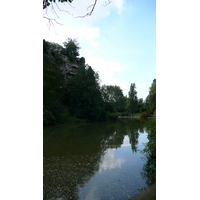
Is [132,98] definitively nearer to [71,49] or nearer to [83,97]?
[83,97]

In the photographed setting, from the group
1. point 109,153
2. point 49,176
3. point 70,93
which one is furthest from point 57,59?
point 49,176

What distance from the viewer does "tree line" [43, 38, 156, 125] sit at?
1570cm

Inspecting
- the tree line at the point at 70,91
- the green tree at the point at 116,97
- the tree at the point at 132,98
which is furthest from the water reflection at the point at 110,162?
the green tree at the point at 116,97

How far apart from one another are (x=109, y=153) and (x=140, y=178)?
230 centimetres

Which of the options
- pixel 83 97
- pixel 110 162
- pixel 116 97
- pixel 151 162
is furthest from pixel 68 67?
pixel 151 162

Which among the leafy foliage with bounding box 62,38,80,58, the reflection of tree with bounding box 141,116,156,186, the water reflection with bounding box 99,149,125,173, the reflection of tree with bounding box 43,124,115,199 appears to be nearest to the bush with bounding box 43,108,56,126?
the reflection of tree with bounding box 43,124,115,199

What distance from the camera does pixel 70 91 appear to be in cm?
2014

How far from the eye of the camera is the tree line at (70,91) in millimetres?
15703

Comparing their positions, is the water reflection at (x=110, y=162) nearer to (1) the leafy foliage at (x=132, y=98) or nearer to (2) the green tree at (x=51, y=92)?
(2) the green tree at (x=51, y=92)
